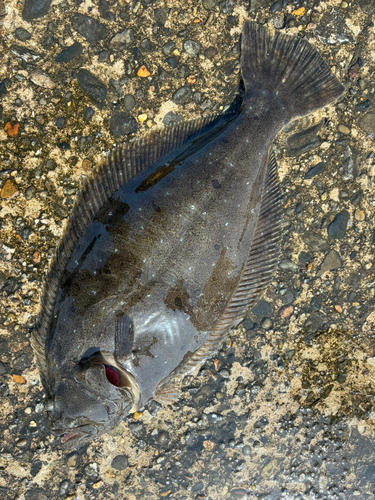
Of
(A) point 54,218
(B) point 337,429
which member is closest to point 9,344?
(A) point 54,218

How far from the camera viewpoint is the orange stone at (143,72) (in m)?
3.37

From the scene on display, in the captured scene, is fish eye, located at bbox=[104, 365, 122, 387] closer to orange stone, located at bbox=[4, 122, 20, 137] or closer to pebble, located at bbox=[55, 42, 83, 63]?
orange stone, located at bbox=[4, 122, 20, 137]

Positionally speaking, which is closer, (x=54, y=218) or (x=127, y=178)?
(x=127, y=178)

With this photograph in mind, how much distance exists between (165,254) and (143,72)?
182cm

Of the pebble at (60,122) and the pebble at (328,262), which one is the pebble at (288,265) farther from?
the pebble at (60,122)

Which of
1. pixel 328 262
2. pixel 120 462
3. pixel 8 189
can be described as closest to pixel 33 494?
pixel 120 462

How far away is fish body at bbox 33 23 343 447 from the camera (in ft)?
8.67

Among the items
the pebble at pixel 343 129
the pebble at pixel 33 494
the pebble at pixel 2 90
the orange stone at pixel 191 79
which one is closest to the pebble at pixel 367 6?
the pebble at pixel 343 129

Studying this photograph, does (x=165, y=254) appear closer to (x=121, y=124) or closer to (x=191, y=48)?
(x=121, y=124)

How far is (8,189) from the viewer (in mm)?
3314

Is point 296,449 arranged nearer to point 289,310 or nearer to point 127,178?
point 289,310

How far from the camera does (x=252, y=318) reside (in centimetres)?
349

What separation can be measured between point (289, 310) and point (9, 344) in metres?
2.59

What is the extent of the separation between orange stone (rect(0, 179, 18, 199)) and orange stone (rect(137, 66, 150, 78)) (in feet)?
4.99
